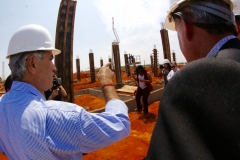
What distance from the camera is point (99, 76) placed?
168cm

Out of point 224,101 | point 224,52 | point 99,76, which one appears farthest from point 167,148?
point 99,76

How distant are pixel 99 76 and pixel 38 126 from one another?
0.73m

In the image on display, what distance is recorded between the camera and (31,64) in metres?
1.36

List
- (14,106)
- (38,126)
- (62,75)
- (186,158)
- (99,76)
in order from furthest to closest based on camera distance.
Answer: (62,75)
(99,76)
(14,106)
(38,126)
(186,158)

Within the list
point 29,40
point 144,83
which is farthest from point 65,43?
point 144,83

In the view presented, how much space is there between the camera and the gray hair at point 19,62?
1356 mm

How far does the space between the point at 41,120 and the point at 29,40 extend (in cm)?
70

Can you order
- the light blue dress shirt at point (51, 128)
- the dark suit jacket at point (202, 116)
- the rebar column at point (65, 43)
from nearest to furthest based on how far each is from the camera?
the dark suit jacket at point (202, 116) → the light blue dress shirt at point (51, 128) → the rebar column at point (65, 43)

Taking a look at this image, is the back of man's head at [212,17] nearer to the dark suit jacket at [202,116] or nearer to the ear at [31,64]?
the dark suit jacket at [202,116]

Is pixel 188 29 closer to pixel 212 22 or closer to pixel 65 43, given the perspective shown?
pixel 212 22

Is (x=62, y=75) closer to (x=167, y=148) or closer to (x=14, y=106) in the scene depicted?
(x=14, y=106)

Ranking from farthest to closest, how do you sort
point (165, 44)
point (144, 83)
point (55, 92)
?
point (165, 44) → point (144, 83) → point (55, 92)

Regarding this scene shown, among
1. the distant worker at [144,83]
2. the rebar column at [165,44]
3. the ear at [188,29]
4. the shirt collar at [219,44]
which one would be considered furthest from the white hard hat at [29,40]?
the rebar column at [165,44]

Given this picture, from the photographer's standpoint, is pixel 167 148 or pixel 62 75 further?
pixel 62 75
